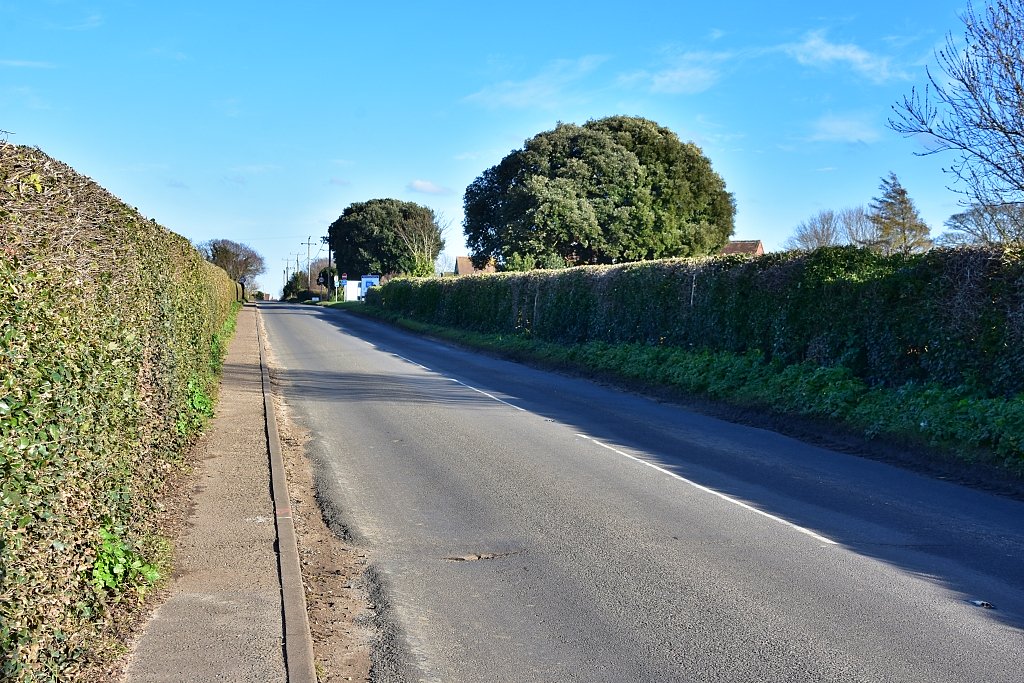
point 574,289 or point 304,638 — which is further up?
point 574,289

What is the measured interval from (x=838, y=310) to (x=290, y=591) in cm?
1188

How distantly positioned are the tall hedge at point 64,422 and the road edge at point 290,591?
938mm

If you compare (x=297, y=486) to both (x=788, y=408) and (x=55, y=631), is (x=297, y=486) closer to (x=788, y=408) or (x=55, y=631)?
(x=55, y=631)

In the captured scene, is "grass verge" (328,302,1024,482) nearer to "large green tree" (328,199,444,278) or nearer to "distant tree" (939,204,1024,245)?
"distant tree" (939,204,1024,245)

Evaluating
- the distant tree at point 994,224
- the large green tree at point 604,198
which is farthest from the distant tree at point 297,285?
the distant tree at point 994,224

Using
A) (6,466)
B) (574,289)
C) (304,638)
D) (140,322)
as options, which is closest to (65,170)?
(140,322)

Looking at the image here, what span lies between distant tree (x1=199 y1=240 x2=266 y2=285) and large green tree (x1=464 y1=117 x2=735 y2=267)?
223 ft

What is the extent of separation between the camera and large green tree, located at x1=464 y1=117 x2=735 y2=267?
48500mm

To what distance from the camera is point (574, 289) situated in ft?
90.8

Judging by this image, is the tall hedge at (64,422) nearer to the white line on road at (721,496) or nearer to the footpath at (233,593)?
the footpath at (233,593)

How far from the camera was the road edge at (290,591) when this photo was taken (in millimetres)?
4738

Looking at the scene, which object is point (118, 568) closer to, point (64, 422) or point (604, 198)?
point (64, 422)

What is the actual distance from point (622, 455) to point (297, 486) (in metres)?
4.01

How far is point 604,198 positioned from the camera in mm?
50219
